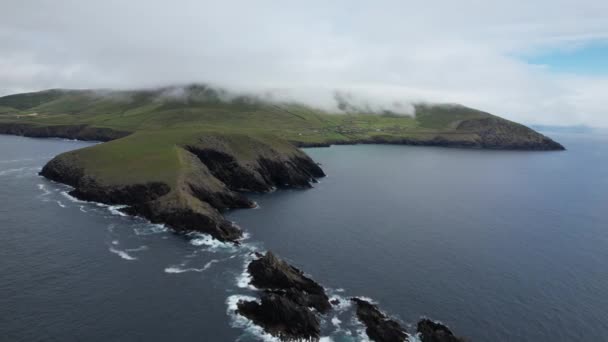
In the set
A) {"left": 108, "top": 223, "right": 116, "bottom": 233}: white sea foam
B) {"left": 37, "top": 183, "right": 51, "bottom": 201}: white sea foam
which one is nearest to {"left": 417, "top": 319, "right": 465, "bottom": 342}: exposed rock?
{"left": 108, "top": 223, "right": 116, "bottom": 233}: white sea foam

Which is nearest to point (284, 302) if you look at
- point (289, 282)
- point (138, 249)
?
point (289, 282)

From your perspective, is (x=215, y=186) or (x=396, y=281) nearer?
(x=396, y=281)

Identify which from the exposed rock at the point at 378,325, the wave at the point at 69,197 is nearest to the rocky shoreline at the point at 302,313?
the exposed rock at the point at 378,325

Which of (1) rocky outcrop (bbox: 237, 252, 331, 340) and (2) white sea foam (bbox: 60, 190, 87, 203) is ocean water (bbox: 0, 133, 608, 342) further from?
(1) rocky outcrop (bbox: 237, 252, 331, 340)

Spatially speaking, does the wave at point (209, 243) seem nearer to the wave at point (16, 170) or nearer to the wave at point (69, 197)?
the wave at point (69, 197)

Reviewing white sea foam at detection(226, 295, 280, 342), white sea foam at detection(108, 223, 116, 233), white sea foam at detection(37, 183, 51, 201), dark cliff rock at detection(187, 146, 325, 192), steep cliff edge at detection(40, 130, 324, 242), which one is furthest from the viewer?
dark cliff rock at detection(187, 146, 325, 192)

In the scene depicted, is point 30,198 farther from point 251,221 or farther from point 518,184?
point 518,184

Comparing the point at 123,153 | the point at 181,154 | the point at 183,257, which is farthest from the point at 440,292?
the point at 123,153
